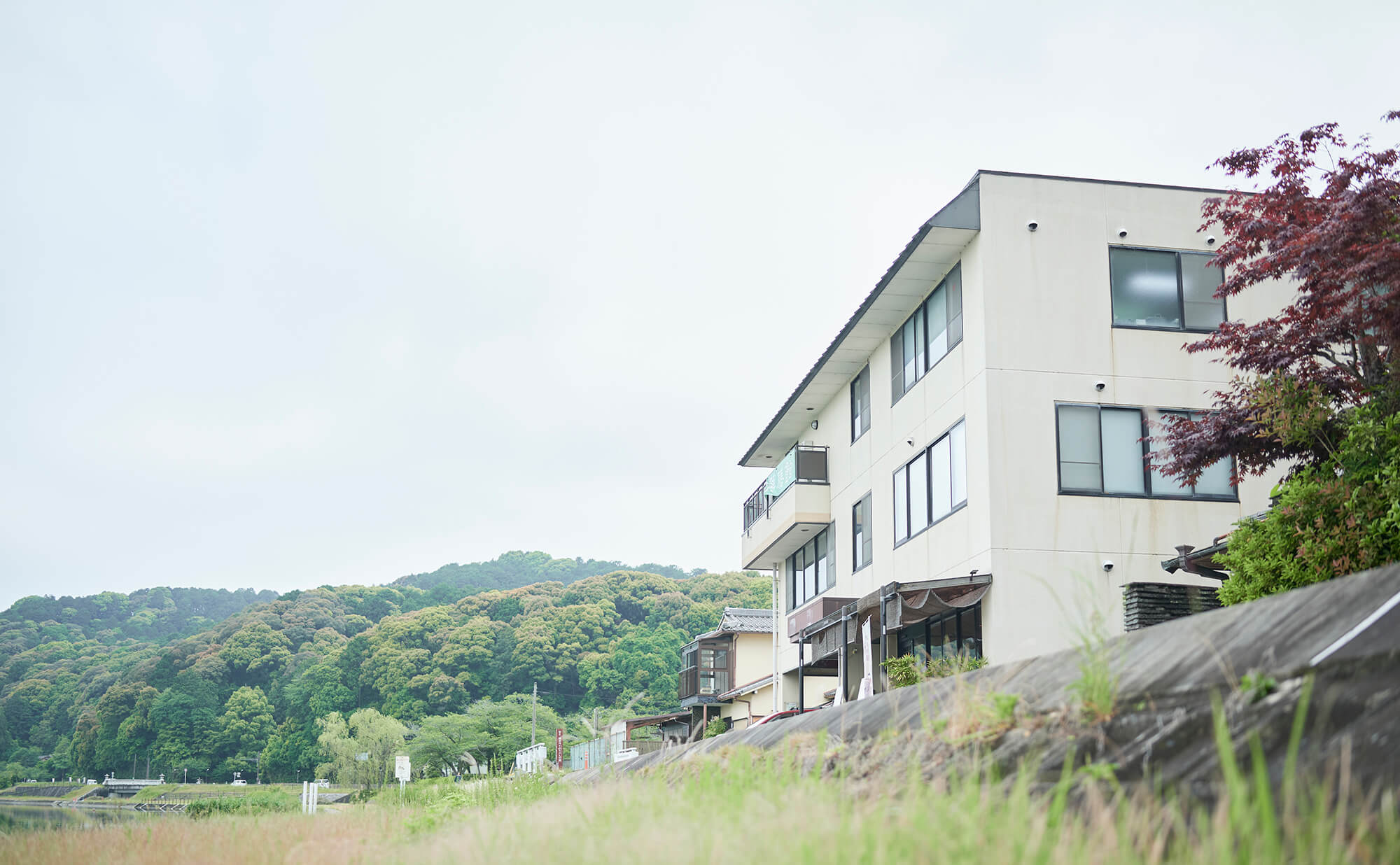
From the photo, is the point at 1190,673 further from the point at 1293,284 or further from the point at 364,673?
the point at 364,673

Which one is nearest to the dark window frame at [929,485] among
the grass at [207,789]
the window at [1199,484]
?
the window at [1199,484]

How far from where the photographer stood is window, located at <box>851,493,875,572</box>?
24.2 m

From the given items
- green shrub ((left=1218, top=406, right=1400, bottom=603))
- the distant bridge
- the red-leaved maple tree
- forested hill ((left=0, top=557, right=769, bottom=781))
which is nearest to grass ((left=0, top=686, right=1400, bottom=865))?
green shrub ((left=1218, top=406, right=1400, bottom=603))

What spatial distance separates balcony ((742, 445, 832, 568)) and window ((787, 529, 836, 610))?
0.25 m

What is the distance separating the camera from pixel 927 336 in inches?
827

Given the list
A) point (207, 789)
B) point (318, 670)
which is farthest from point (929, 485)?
point (318, 670)

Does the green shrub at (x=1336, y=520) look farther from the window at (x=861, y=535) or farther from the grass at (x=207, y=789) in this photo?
the grass at (x=207, y=789)

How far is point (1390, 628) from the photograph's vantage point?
405cm

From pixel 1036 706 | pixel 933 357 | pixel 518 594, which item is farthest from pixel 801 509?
pixel 518 594

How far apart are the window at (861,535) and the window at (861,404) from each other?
4.88 feet

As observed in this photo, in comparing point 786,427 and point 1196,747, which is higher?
point 786,427

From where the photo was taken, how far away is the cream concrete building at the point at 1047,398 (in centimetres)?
1756

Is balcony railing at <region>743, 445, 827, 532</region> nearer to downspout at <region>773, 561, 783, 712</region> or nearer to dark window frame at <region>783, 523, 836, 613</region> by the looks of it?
dark window frame at <region>783, 523, 836, 613</region>

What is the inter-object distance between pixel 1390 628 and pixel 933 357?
1672cm
